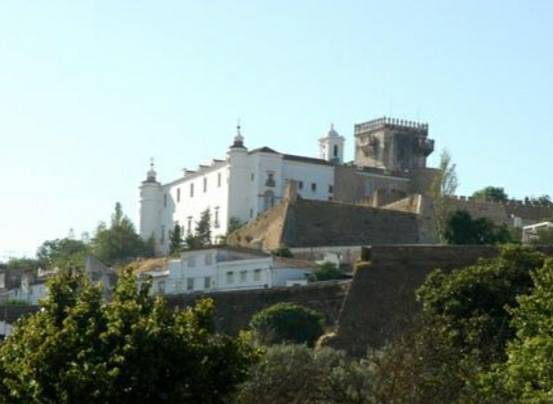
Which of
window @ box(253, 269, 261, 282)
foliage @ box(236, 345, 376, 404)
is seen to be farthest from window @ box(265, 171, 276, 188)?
foliage @ box(236, 345, 376, 404)

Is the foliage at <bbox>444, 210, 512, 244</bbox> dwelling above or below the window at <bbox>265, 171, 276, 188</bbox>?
below

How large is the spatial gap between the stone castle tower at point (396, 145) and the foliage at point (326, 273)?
3400 centimetres

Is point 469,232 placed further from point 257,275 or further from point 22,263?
point 22,263

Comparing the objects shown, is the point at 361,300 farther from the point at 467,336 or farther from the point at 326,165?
the point at 326,165

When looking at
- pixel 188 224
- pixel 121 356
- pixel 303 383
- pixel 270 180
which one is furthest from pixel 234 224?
pixel 121 356

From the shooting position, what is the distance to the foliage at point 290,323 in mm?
51969

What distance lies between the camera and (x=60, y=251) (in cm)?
9975

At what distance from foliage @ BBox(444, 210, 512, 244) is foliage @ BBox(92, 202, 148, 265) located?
2464cm

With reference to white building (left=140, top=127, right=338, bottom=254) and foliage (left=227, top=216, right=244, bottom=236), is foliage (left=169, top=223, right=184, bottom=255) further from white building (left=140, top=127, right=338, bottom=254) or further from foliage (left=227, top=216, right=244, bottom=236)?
foliage (left=227, top=216, right=244, bottom=236)

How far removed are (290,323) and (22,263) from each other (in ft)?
158

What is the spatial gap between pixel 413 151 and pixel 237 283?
111 feet

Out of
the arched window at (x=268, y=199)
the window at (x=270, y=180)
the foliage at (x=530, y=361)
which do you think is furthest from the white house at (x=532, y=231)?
the foliage at (x=530, y=361)

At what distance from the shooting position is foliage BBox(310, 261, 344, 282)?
6372 centimetres

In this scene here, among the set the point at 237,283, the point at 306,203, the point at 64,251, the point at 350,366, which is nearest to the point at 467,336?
the point at 350,366
